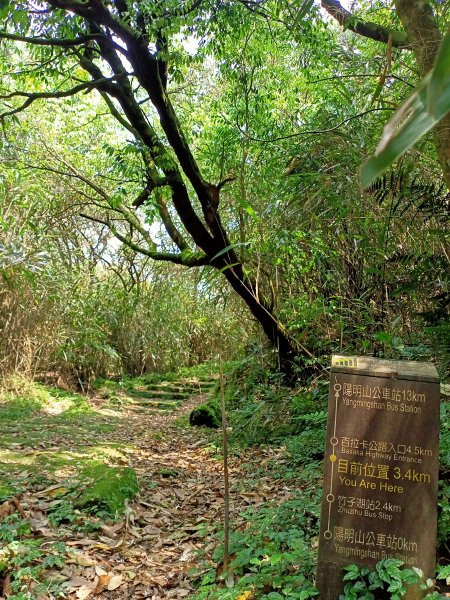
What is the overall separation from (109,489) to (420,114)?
3.77 metres

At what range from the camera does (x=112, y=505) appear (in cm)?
354

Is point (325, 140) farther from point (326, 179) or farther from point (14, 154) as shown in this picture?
point (14, 154)

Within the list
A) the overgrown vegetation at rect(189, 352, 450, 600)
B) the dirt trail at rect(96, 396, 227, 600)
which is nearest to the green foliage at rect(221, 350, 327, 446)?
the overgrown vegetation at rect(189, 352, 450, 600)

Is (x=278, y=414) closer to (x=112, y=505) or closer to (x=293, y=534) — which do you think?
(x=112, y=505)

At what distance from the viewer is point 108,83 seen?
6246 mm

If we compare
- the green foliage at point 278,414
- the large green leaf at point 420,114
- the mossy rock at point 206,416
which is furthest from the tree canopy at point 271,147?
the large green leaf at point 420,114

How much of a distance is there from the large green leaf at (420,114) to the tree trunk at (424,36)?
1.55 m

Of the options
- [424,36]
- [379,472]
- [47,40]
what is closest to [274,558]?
[379,472]

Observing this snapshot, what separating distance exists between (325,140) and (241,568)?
10.7ft

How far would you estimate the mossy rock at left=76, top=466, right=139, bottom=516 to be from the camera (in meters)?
3.52

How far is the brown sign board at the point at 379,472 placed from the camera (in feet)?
7.25

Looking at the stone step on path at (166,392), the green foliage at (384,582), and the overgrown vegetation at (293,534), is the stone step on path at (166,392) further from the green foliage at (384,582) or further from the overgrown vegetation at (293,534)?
the green foliage at (384,582)

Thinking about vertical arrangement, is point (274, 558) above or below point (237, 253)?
below

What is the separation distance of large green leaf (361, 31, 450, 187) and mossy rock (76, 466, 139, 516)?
3.55 meters
